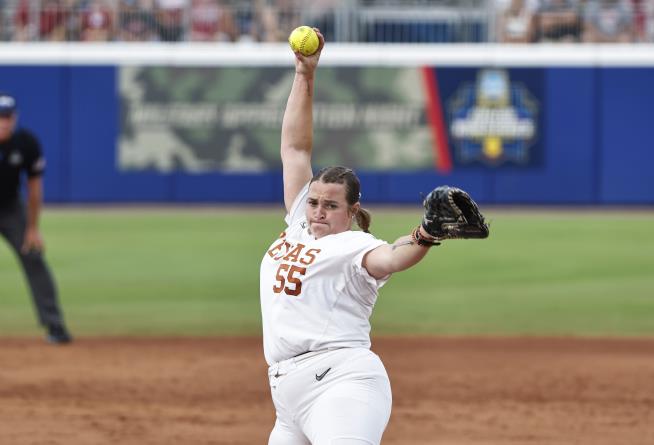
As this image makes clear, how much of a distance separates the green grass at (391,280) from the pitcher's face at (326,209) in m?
6.67

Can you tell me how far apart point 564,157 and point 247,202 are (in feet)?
21.4

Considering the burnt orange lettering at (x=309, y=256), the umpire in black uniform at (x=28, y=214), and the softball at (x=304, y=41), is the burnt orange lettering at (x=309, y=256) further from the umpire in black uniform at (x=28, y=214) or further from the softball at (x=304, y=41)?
the umpire in black uniform at (x=28, y=214)

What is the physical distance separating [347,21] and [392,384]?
16831 mm

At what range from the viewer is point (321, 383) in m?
4.30

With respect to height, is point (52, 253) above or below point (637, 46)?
below

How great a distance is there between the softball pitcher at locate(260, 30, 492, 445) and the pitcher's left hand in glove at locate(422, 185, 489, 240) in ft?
1.09

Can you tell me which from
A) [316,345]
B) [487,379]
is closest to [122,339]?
[487,379]

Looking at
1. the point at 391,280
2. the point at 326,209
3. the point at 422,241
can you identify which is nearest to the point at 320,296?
the point at 326,209

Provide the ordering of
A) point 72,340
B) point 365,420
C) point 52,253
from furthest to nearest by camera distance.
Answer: point 52,253, point 72,340, point 365,420

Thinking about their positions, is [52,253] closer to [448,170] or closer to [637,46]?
[448,170]

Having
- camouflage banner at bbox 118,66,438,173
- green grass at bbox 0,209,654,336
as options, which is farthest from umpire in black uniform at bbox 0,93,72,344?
camouflage banner at bbox 118,66,438,173

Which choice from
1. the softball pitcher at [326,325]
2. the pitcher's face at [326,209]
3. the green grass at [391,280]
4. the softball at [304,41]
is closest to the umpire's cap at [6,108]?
the green grass at [391,280]

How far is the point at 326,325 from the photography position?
4340 millimetres

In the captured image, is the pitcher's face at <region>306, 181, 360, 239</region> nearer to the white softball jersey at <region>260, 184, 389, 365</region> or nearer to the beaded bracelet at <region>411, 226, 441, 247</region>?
Answer: the white softball jersey at <region>260, 184, 389, 365</region>
